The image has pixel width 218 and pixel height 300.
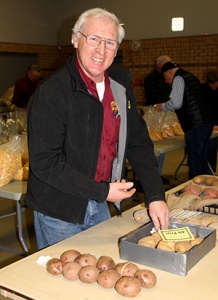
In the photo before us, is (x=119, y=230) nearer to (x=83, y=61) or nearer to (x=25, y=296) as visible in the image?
(x=25, y=296)

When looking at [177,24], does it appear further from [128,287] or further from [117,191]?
[128,287]

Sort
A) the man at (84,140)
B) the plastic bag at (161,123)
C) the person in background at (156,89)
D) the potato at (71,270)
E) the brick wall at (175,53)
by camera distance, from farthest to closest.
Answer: the brick wall at (175,53)
the person in background at (156,89)
the plastic bag at (161,123)
the man at (84,140)
the potato at (71,270)

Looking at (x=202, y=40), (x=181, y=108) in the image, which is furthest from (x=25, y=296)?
(x=202, y=40)

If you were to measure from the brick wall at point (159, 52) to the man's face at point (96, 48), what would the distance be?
7232mm

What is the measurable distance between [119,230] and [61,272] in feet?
1.52

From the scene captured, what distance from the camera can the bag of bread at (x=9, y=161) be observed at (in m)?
2.84

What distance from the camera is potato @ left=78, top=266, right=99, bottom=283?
1269mm

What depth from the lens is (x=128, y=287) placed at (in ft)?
3.92

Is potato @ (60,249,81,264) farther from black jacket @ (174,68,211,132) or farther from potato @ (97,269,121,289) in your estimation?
black jacket @ (174,68,211,132)

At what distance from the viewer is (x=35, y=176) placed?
1.64 meters

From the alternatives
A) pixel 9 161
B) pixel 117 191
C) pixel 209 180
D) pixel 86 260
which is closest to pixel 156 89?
pixel 9 161

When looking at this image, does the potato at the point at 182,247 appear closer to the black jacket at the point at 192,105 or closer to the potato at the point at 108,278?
the potato at the point at 108,278

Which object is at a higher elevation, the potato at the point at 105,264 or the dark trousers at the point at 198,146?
the potato at the point at 105,264

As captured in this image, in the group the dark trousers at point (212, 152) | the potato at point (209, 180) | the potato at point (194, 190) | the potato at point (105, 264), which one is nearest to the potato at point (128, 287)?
the potato at point (105, 264)
